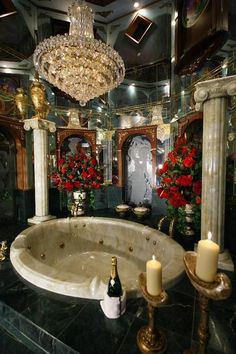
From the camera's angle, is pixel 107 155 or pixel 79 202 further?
pixel 107 155

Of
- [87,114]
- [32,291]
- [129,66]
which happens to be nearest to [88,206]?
[87,114]

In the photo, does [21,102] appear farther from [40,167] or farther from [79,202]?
[79,202]

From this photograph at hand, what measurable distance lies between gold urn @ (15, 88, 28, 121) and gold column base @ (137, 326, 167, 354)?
411 cm

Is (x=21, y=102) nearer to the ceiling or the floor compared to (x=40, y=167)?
nearer to the ceiling

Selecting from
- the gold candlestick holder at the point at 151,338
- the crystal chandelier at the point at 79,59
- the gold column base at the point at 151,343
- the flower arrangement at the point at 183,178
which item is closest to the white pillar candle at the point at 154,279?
the gold candlestick holder at the point at 151,338

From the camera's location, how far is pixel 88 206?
450 cm

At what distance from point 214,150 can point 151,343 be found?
1781 mm

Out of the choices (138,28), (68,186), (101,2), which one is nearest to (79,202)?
(68,186)

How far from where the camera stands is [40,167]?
11.9ft

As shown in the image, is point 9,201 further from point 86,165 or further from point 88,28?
point 88,28

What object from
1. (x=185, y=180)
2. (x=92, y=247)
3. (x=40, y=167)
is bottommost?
(x=92, y=247)

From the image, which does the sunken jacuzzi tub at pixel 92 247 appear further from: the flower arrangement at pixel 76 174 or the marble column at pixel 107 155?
the marble column at pixel 107 155

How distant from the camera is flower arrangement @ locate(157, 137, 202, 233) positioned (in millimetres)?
2441

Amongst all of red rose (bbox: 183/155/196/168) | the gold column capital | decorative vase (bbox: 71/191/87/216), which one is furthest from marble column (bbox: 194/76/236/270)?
decorative vase (bbox: 71/191/87/216)
